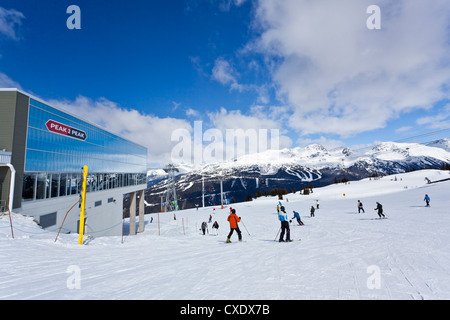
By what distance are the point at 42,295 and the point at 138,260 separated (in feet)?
11.2

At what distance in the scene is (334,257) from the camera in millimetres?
7195

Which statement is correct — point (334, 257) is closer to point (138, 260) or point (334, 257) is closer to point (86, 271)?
point (138, 260)

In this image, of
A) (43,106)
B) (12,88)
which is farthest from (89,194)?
(12,88)

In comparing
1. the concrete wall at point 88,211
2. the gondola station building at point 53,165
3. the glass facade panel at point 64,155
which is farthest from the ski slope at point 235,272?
the glass facade panel at point 64,155

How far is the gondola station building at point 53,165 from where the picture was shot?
15.4 meters

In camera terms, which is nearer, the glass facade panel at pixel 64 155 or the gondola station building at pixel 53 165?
the gondola station building at pixel 53 165

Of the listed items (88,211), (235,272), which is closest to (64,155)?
(88,211)

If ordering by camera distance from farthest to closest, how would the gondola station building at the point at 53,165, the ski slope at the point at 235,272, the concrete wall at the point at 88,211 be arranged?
the concrete wall at the point at 88,211 → the gondola station building at the point at 53,165 → the ski slope at the point at 235,272

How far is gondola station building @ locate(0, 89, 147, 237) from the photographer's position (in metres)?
15.4

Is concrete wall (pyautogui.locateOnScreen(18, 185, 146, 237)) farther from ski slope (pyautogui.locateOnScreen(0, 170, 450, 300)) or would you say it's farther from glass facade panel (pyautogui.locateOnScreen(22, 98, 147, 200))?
ski slope (pyautogui.locateOnScreen(0, 170, 450, 300))

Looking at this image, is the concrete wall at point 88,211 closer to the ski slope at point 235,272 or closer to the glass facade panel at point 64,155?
the glass facade panel at point 64,155

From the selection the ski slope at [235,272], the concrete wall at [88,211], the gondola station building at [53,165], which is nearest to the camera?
the ski slope at [235,272]

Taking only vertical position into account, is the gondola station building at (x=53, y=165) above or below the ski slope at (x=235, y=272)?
above
